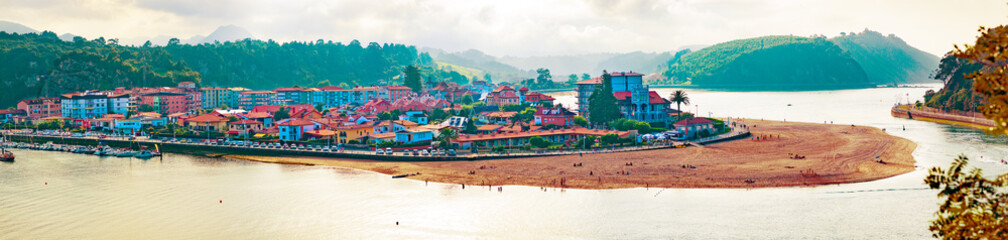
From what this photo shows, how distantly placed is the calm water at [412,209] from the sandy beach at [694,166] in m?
2.47

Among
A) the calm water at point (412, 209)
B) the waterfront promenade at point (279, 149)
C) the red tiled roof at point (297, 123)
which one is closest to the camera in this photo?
the calm water at point (412, 209)

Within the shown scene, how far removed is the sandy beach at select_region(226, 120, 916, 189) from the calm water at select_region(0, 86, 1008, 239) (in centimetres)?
247

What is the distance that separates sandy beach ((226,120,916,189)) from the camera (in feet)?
167

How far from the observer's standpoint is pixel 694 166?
188 ft

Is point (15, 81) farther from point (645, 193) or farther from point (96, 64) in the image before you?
point (645, 193)

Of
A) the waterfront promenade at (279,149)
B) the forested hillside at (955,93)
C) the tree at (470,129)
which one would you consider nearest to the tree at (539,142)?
the waterfront promenade at (279,149)

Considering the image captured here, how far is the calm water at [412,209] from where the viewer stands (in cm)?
3712

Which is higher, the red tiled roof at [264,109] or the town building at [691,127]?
the red tiled roof at [264,109]

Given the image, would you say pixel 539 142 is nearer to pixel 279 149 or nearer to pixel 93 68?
pixel 279 149

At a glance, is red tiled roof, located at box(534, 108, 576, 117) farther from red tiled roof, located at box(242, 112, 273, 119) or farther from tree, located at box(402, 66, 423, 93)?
tree, located at box(402, 66, 423, 93)

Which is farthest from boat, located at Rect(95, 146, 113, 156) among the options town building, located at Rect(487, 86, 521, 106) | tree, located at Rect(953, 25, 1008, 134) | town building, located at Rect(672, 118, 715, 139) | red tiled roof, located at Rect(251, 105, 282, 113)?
tree, located at Rect(953, 25, 1008, 134)

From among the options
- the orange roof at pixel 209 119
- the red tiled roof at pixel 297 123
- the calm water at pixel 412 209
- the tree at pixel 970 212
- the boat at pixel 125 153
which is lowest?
the calm water at pixel 412 209

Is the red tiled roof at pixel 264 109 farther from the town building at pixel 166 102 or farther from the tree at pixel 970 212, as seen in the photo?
the tree at pixel 970 212

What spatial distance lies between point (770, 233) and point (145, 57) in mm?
167845
